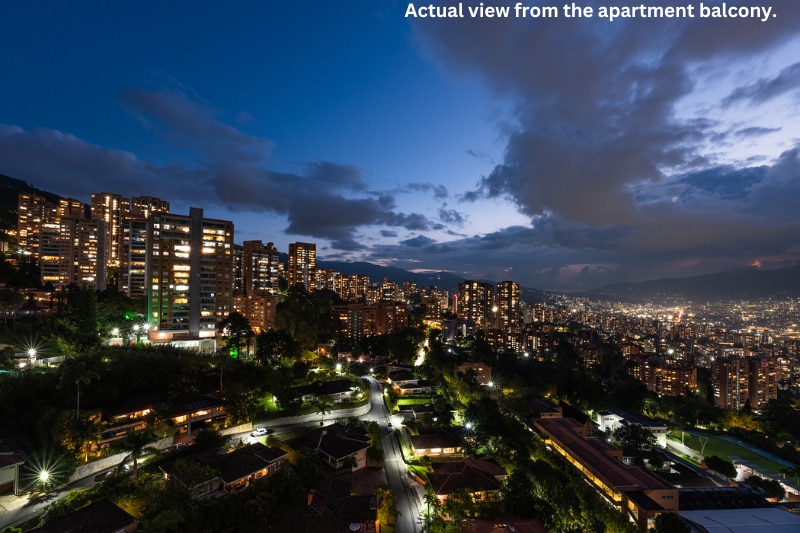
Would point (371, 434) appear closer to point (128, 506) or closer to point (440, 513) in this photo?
point (440, 513)

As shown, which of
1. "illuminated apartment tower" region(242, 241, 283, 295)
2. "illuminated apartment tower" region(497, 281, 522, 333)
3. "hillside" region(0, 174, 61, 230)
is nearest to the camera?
"hillside" region(0, 174, 61, 230)

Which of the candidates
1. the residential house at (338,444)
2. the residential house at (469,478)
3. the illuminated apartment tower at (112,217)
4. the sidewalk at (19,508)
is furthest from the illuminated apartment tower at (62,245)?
the residential house at (469,478)

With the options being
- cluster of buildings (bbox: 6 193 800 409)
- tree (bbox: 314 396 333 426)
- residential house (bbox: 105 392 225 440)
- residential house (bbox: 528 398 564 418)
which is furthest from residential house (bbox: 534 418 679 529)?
cluster of buildings (bbox: 6 193 800 409)

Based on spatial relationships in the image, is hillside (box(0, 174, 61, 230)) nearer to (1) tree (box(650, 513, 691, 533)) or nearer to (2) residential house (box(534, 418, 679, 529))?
(2) residential house (box(534, 418, 679, 529))

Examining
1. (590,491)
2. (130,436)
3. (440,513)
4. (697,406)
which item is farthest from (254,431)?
(697,406)

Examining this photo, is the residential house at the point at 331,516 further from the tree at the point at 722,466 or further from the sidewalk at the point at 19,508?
the tree at the point at 722,466
